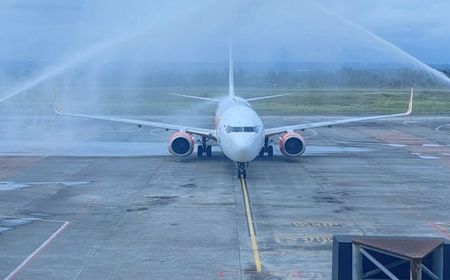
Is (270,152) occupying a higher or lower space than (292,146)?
lower

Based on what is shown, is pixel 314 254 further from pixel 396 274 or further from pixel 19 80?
pixel 19 80

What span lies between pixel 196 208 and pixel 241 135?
905 centimetres

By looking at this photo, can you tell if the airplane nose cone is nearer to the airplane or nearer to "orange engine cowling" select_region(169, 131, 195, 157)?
the airplane

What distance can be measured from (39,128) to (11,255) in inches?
2082

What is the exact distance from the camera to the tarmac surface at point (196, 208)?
25.6 meters

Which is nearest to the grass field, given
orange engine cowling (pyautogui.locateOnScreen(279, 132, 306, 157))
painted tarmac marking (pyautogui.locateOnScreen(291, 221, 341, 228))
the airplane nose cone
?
orange engine cowling (pyautogui.locateOnScreen(279, 132, 306, 157))

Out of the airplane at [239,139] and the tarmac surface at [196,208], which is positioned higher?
the airplane at [239,139]

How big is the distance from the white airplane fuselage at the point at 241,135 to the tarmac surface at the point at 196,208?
158cm

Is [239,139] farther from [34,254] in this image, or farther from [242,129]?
[34,254]

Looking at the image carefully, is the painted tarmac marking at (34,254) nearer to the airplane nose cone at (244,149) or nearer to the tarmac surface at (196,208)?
the tarmac surface at (196,208)

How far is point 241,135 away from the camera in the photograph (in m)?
43.5

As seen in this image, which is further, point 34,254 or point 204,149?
point 204,149

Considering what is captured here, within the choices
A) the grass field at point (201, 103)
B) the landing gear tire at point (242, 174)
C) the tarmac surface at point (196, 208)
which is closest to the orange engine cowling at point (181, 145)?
the tarmac surface at point (196, 208)

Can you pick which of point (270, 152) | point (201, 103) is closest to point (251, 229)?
point (270, 152)
